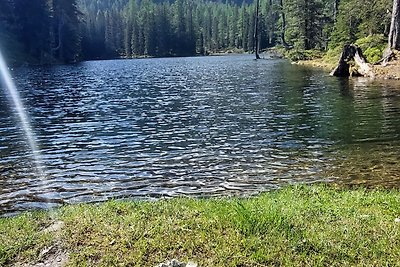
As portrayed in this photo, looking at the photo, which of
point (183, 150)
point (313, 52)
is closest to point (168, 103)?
point (183, 150)

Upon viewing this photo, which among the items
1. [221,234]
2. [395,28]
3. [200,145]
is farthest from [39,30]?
[221,234]

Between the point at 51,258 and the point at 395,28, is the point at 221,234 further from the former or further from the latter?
the point at 395,28

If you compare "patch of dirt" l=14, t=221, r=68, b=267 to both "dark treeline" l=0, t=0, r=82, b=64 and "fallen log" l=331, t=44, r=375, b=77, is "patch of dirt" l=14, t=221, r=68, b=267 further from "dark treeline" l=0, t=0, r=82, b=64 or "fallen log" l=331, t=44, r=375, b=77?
"dark treeline" l=0, t=0, r=82, b=64

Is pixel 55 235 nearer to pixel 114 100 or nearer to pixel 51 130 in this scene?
pixel 51 130

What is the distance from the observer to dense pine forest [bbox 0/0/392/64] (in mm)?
54125

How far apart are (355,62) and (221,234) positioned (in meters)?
35.6

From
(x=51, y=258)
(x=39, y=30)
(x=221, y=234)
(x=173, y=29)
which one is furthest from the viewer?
(x=173, y=29)

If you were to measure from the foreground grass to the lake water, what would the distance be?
2.87m

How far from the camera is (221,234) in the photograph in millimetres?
6098

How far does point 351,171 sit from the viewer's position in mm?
11469

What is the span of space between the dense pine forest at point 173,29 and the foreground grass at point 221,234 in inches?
1469

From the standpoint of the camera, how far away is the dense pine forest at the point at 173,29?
54.1m

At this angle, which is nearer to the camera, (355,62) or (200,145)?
(200,145)

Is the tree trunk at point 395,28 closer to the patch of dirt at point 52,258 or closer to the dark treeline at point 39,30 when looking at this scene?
the patch of dirt at point 52,258
